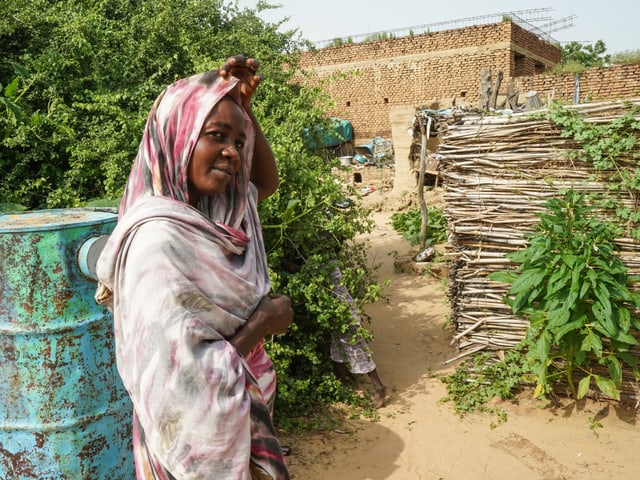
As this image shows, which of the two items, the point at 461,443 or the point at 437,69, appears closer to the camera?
the point at 461,443

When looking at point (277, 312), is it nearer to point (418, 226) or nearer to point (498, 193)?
A: point (498, 193)

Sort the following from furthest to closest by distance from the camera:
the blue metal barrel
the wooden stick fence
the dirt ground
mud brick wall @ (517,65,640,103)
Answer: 1. mud brick wall @ (517,65,640,103)
2. the wooden stick fence
3. the dirt ground
4. the blue metal barrel

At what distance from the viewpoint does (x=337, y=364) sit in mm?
4578

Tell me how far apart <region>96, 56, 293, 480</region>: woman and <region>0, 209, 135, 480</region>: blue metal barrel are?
0.86m

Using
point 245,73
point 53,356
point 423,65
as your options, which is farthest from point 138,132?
point 423,65

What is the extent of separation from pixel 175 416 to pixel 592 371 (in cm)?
359

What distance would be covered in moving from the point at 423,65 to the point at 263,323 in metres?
17.5

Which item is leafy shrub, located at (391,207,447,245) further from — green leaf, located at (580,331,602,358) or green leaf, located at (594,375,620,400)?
green leaf, located at (580,331,602,358)

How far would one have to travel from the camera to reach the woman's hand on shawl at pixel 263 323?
1.39 metres

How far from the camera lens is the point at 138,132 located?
15.4 ft

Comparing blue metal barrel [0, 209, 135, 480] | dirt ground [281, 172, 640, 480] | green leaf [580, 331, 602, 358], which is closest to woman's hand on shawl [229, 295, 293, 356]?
blue metal barrel [0, 209, 135, 480]

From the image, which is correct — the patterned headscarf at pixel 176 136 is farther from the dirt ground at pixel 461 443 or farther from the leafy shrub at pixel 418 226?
the leafy shrub at pixel 418 226

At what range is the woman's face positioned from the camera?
1398mm

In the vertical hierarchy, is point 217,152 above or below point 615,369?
above
